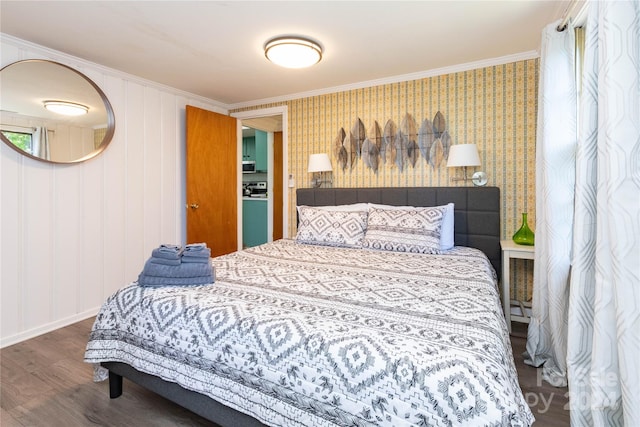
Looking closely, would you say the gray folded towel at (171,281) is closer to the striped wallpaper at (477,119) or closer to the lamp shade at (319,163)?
the lamp shade at (319,163)

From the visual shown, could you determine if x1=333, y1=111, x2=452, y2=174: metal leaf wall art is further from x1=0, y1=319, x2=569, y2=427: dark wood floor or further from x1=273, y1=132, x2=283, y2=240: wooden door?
x1=273, y1=132, x2=283, y2=240: wooden door

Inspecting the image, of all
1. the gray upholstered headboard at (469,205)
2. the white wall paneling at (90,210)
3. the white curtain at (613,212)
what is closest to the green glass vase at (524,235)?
the gray upholstered headboard at (469,205)

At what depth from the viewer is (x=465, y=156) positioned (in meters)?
2.86

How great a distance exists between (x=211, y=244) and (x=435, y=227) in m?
2.70

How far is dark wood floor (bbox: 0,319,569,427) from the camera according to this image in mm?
1655

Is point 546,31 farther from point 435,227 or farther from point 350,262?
point 350,262

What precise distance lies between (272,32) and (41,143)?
2081 millimetres

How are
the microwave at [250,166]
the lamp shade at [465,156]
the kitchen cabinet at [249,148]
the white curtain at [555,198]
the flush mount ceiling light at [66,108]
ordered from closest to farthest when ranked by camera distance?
the white curtain at [555,198]
the flush mount ceiling light at [66,108]
the lamp shade at [465,156]
the microwave at [250,166]
the kitchen cabinet at [249,148]

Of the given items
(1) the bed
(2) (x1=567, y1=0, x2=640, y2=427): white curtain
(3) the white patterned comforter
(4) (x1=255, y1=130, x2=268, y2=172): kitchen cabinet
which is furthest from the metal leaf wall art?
(4) (x1=255, y1=130, x2=268, y2=172): kitchen cabinet

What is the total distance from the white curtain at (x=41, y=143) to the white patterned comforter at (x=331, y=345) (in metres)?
1.75

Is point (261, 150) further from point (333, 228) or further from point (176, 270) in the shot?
point (176, 270)

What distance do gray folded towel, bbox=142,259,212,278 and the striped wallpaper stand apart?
88.2 inches

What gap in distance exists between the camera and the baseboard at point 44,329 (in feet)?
8.23

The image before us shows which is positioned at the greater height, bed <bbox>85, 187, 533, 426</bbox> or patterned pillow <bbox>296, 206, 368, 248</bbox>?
patterned pillow <bbox>296, 206, 368, 248</bbox>
